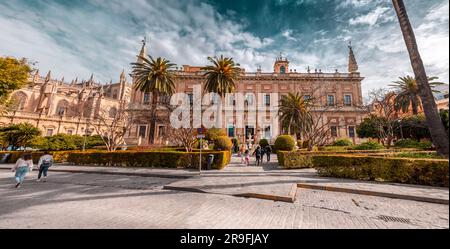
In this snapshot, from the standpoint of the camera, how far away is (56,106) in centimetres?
5019

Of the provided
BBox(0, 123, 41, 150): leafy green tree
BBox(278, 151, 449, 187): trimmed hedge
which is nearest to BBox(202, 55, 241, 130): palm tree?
BBox(278, 151, 449, 187): trimmed hedge

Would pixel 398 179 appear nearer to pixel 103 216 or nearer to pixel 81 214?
pixel 103 216

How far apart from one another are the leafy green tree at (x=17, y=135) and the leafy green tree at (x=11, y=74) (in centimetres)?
543

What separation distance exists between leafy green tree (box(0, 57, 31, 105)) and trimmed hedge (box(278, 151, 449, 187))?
29.0 m

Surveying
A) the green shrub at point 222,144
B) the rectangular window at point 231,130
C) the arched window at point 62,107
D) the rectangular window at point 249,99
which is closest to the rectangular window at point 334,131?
the rectangular window at point 249,99

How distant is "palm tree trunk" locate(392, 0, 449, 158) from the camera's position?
204 centimetres

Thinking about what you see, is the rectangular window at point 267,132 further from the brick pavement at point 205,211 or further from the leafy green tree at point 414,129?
the brick pavement at point 205,211

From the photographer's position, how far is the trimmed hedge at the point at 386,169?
6.70 meters

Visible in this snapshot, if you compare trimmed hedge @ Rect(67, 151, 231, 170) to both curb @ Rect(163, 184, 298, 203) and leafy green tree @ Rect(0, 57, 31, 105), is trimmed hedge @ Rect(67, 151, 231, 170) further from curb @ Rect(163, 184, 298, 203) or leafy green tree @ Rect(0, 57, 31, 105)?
leafy green tree @ Rect(0, 57, 31, 105)

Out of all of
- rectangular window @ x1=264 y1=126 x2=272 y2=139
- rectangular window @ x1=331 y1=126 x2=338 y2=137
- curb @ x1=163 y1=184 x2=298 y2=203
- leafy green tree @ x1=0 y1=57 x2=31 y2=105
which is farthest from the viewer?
rectangular window @ x1=331 y1=126 x2=338 y2=137

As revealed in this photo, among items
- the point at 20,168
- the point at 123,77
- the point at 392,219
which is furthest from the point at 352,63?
the point at 123,77
